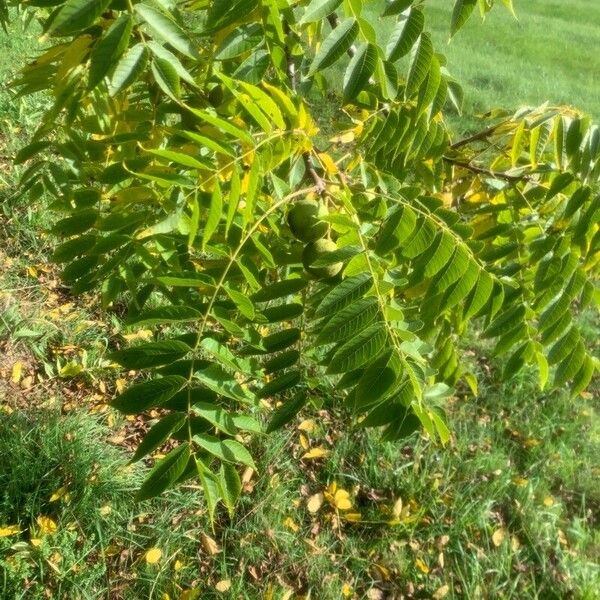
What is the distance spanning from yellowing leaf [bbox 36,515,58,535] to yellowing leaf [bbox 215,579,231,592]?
2.39 feet

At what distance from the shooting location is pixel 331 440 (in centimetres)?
380

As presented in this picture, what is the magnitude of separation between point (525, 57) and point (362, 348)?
1200cm

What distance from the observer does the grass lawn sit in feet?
9.72

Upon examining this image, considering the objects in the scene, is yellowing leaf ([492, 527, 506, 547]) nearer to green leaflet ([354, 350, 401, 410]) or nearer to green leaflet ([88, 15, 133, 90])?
green leaflet ([354, 350, 401, 410])

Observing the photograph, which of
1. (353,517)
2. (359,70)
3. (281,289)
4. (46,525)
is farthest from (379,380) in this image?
(353,517)

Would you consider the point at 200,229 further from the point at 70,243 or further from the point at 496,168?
the point at 496,168

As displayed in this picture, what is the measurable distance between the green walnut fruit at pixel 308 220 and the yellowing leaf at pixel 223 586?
2.03 metres

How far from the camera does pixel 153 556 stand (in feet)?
9.64

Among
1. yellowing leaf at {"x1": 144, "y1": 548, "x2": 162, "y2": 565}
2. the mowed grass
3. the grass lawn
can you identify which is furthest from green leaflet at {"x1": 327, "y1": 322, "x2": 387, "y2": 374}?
the mowed grass

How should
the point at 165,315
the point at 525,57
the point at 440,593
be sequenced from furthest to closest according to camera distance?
the point at 525,57
the point at 440,593
the point at 165,315

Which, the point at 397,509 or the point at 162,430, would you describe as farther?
the point at 397,509

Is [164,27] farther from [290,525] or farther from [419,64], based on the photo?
[290,525]

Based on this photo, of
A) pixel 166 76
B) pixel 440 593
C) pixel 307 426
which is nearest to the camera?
pixel 166 76

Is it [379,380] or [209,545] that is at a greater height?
[379,380]
